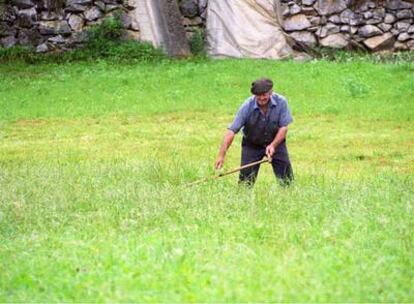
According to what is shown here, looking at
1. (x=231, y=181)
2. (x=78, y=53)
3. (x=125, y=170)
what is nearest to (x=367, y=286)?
(x=231, y=181)

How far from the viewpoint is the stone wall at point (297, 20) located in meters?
24.8

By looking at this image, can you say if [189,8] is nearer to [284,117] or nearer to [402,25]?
[402,25]

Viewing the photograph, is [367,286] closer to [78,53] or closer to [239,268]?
[239,268]

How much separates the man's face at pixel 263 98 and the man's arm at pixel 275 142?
1.14 feet

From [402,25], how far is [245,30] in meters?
4.18

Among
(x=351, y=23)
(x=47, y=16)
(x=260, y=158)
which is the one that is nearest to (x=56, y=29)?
(x=47, y=16)

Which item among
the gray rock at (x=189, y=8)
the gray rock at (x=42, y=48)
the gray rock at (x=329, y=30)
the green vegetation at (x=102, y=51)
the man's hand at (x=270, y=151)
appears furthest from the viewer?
the gray rock at (x=189, y=8)

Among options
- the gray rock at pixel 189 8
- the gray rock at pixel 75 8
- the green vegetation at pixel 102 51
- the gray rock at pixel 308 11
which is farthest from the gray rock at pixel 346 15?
the gray rock at pixel 75 8

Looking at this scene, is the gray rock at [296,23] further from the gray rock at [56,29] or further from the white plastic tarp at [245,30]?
the gray rock at [56,29]

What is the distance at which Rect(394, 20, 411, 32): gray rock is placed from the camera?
84.4 feet

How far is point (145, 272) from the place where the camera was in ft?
22.4

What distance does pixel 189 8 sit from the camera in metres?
26.0

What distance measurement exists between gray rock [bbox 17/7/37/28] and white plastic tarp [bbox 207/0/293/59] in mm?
4490

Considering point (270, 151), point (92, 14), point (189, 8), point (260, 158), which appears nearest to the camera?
point (270, 151)
